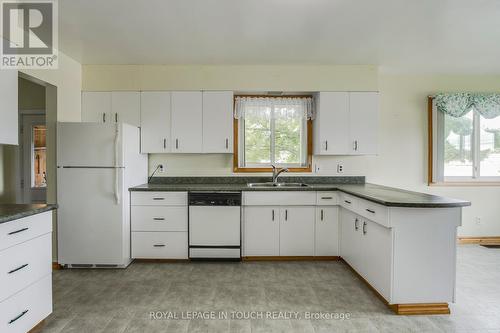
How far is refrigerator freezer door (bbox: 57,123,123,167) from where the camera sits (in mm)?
3252

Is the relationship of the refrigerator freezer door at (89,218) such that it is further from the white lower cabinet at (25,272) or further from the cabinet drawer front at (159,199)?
the white lower cabinet at (25,272)

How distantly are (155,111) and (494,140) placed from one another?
4787 mm

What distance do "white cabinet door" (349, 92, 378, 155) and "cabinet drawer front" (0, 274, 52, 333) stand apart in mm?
3464

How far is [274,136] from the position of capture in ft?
14.1

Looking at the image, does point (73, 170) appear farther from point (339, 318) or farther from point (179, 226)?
point (339, 318)

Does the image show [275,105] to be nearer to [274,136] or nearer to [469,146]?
[274,136]

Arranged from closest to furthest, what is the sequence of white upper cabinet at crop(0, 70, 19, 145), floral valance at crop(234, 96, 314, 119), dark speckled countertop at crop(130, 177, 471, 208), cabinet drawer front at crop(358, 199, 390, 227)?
white upper cabinet at crop(0, 70, 19, 145)
dark speckled countertop at crop(130, 177, 471, 208)
cabinet drawer front at crop(358, 199, 390, 227)
floral valance at crop(234, 96, 314, 119)

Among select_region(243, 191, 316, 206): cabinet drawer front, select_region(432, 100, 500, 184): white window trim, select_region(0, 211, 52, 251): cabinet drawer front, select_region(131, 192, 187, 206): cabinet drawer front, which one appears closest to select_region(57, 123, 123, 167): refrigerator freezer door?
select_region(131, 192, 187, 206): cabinet drawer front

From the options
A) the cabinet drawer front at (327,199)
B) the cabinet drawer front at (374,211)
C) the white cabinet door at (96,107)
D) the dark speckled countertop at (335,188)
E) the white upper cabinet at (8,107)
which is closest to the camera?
the white upper cabinet at (8,107)

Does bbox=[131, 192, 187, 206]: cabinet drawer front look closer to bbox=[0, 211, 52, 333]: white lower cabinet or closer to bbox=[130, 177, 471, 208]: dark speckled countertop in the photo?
bbox=[130, 177, 471, 208]: dark speckled countertop

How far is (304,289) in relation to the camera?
9.31ft

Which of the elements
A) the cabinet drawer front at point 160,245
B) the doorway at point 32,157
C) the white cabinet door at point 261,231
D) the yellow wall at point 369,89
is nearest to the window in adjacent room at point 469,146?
the yellow wall at point 369,89

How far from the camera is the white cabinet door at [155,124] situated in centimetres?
387

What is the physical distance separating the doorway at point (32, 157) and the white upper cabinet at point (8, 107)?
7.87ft
